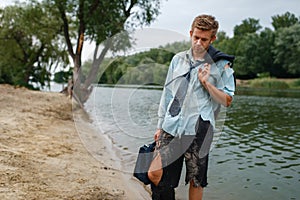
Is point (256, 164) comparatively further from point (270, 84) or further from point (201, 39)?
point (270, 84)

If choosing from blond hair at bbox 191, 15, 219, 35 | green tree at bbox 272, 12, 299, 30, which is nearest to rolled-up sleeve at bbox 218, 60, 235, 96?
blond hair at bbox 191, 15, 219, 35

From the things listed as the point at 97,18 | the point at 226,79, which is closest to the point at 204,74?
the point at 226,79

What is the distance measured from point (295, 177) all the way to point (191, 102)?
13.3ft

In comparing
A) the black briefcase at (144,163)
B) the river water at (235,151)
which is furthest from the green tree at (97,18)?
the black briefcase at (144,163)

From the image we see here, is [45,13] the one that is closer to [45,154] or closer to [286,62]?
[45,154]

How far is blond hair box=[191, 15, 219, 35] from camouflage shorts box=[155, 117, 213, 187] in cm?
77

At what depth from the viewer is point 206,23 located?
2713 millimetres

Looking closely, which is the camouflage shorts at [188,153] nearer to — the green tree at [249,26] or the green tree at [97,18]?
the green tree at [97,18]

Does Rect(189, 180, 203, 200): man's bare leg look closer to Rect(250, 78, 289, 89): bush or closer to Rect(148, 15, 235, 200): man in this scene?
Rect(148, 15, 235, 200): man

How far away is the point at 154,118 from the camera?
6.13 m

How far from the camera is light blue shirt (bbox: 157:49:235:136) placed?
9.09 feet

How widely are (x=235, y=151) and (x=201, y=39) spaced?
5898 mm

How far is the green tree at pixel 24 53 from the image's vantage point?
26953 millimetres

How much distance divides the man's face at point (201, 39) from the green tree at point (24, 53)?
2354 cm
